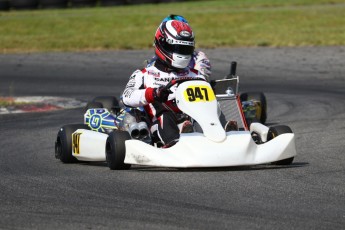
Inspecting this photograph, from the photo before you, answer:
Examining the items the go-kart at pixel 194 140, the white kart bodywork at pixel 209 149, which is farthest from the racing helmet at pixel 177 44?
the white kart bodywork at pixel 209 149

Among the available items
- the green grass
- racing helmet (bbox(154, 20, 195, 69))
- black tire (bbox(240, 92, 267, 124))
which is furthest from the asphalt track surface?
the green grass

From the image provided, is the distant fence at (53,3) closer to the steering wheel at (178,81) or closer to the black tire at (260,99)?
the black tire at (260,99)

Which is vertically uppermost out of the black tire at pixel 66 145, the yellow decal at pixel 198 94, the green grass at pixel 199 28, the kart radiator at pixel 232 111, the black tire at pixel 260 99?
the yellow decal at pixel 198 94

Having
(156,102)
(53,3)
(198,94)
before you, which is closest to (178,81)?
(198,94)

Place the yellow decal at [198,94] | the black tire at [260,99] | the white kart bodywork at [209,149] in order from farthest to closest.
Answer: the black tire at [260,99] → the yellow decal at [198,94] → the white kart bodywork at [209,149]

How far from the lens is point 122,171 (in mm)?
8508

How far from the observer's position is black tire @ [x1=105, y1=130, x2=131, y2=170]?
27.6ft

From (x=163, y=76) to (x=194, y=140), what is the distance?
1.42 m

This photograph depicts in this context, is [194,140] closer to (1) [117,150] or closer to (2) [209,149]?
(2) [209,149]

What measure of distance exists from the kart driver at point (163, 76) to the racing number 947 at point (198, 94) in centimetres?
24

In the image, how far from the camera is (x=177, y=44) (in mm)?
9406

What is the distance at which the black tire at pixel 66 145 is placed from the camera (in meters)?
9.41

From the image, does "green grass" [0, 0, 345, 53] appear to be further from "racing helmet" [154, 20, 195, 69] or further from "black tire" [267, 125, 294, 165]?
"black tire" [267, 125, 294, 165]

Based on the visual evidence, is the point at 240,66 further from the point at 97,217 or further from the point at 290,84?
the point at 97,217
